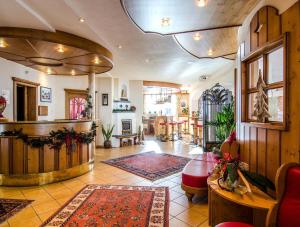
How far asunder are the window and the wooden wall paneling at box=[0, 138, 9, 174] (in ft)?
13.6

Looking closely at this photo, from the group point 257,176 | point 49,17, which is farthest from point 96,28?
point 257,176

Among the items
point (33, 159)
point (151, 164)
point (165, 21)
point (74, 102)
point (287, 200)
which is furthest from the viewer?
point (74, 102)

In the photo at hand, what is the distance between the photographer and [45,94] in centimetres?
596

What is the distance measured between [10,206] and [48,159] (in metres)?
1.07

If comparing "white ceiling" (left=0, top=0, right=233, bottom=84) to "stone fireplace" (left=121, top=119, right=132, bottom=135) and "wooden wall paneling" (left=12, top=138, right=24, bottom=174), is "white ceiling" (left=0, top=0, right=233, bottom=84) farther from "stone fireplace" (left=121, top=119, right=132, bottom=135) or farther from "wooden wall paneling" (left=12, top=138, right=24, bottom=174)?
"stone fireplace" (left=121, top=119, right=132, bottom=135)

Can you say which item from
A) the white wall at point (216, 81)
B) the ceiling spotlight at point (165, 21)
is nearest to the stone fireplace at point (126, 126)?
the white wall at point (216, 81)

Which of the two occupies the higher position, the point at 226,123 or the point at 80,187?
the point at 226,123

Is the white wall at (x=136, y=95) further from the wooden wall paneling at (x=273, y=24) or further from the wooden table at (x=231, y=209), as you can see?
the wooden wall paneling at (x=273, y=24)

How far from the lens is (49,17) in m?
2.98

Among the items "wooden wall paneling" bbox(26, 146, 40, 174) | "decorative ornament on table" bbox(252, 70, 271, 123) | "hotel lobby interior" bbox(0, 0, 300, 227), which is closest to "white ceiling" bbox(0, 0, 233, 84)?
"hotel lobby interior" bbox(0, 0, 300, 227)

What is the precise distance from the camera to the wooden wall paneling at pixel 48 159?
12.4 feet

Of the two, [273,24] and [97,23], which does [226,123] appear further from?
[97,23]

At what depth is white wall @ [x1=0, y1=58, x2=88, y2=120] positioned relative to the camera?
440 cm

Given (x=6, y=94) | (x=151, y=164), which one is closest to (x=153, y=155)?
(x=151, y=164)
